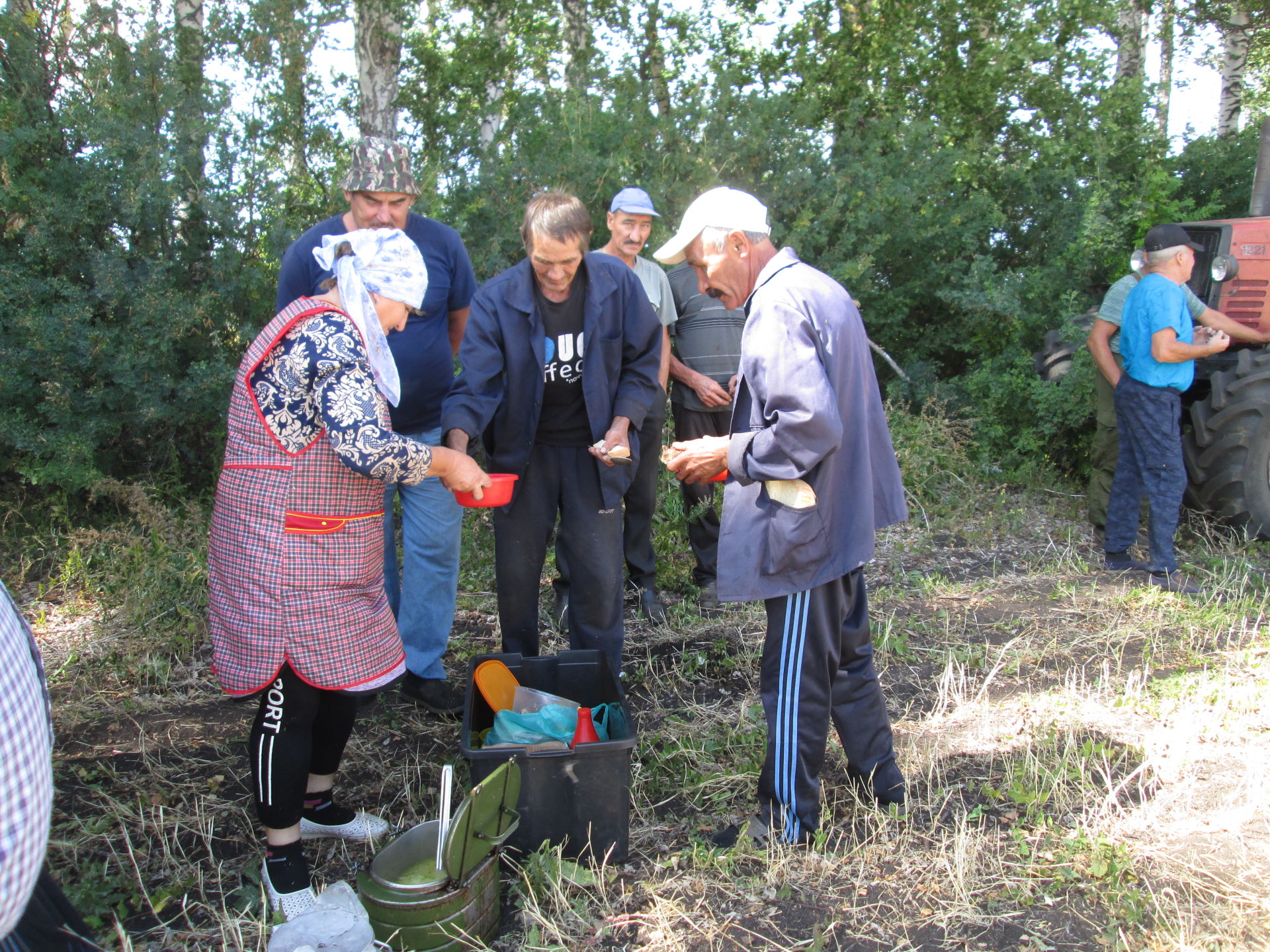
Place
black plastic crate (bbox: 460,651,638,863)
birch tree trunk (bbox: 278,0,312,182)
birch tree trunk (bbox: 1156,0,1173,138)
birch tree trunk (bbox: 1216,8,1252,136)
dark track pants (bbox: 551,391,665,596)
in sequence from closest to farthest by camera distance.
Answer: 1. black plastic crate (bbox: 460,651,638,863)
2. dark track pants (bbox: 551,391,665,596)
3. birch tree trunk (bbox: 278,0,312,182)
4. birch tree trunk (bbox: 1156,0,1173,138)
5. birch tree trunk (bbox: 1216,8,1252,136)

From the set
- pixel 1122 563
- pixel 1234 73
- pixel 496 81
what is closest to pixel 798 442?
pixel 1122 563

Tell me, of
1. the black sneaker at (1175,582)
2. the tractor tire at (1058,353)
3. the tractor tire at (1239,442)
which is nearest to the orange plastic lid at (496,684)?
the black sneaker at (1175,582)

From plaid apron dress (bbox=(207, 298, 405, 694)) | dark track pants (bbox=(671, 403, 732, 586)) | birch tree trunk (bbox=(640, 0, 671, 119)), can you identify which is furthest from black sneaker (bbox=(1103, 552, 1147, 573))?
birch tree trunk (bbox=(640, 0, 671, 119))

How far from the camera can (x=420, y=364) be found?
3688mm

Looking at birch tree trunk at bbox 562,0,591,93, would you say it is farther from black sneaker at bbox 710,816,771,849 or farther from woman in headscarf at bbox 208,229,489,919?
black sneaker at bbox 710,816,771,849

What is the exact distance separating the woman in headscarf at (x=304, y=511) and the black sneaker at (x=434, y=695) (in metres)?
1.23

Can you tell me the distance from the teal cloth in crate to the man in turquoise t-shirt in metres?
3.83

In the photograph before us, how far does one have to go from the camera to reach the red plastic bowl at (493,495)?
2.88 meters

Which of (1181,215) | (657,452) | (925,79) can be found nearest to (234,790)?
(657,452)

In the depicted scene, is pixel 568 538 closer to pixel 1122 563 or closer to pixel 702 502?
pixel 702 502

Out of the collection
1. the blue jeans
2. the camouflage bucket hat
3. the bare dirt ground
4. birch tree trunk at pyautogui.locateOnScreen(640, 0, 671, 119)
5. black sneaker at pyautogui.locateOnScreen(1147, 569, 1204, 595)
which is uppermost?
birch tree trunk at pyautogui.locateOnScreen(640, 0, 671, 119)

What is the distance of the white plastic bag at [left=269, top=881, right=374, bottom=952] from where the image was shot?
221 centimetres

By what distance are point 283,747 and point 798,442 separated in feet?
5.20

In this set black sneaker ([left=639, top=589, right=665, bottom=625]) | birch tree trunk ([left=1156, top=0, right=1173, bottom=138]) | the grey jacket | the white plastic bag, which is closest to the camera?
the white plastic bag
